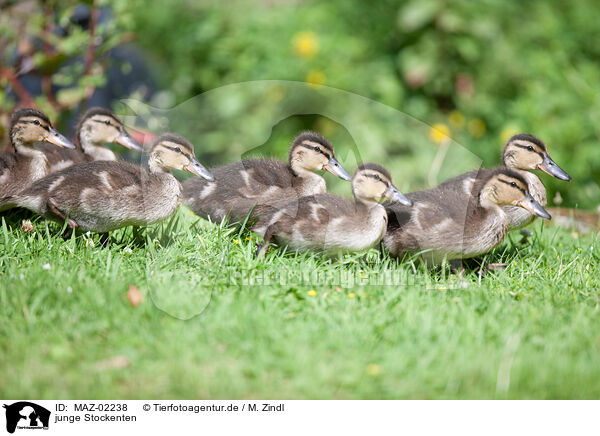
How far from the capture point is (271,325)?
3.27 metres

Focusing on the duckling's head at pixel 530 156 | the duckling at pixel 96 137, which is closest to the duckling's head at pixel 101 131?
the duckling at pixel 96 137


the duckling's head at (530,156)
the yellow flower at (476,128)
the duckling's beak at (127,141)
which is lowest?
the duckling's head at (530,156)

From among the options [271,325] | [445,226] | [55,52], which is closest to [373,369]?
[271,325]

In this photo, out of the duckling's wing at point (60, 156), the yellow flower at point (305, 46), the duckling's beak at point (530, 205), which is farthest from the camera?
the yellow flower at point (305, 46)

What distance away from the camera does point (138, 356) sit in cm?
302

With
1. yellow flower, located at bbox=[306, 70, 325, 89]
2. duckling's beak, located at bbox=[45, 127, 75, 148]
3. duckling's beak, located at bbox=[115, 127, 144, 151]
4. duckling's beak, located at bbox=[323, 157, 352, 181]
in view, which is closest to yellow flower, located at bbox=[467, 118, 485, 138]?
Answer: yellow flower, located at bbox=[306, 70, 325, 89]

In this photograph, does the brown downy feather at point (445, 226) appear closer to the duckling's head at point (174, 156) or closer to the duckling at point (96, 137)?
the duckling's head at point (174, 156)

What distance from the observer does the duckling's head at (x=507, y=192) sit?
413 centimetres

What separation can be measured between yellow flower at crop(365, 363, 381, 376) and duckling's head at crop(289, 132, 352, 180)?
154 centimetres

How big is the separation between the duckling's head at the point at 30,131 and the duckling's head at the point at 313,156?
150cm

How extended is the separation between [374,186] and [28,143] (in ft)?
7.52

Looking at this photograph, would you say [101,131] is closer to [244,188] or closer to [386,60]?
[244,188]

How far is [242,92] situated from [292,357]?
2.28 meters
